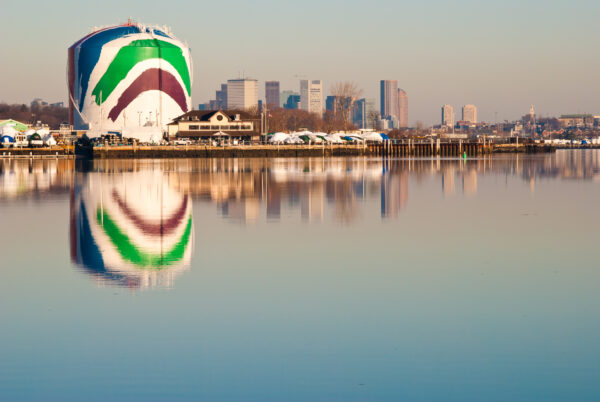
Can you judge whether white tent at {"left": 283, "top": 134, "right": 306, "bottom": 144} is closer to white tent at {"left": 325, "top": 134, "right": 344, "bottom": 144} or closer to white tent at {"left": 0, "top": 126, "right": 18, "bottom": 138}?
white tent at {"left": 325, "top": 134, "right": 344, "bottom": 144}

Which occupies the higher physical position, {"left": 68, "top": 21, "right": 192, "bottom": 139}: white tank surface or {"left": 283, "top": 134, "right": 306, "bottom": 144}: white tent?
{"left": 68, "top": 21, "right": 192, "bottom": 139}: white tank surface

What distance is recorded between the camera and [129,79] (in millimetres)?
92250

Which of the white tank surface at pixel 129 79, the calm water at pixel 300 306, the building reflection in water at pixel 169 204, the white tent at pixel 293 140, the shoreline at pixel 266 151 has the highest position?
the white tank surface at pixel 129 79

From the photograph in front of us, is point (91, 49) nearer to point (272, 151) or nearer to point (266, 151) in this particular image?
point (266, 151)

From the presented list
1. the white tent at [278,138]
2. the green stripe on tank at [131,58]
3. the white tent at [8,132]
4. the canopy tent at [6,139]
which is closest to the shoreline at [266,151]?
the white tent at [278,138]

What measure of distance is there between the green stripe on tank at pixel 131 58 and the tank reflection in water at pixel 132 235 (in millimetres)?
61608

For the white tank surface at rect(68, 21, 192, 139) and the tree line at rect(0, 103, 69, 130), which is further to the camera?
the tree line at rect(0, 103, 69, 130)

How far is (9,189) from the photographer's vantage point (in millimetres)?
35125

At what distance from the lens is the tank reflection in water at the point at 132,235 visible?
13.5 metres

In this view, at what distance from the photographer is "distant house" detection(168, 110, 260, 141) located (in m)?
88.8

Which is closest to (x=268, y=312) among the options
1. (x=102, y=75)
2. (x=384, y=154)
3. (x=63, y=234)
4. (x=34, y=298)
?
(x=34, y=298)

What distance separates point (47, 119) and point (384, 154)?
97.7 m

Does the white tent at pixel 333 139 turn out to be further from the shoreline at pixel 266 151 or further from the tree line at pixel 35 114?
the tree line at pixel 35 114

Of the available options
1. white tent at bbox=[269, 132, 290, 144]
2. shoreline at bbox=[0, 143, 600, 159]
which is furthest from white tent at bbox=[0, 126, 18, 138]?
white tent at bbox=[269, 132, 290, 144]
